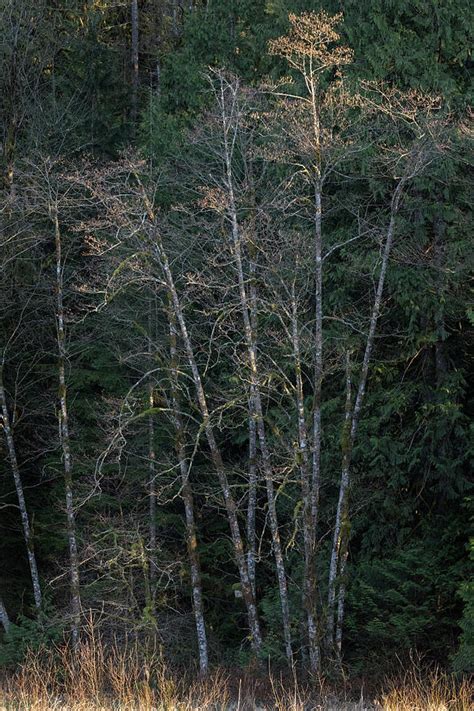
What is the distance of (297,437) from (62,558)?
7.15 m

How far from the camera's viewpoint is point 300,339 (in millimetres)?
14602

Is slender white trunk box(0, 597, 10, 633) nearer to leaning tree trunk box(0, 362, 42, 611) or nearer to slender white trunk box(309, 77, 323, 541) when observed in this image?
leaning tree trunk box(0, 362, 42, 611)

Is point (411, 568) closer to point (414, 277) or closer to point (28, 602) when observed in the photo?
point (414, 277)

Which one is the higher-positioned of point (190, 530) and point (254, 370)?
point (254, 370)

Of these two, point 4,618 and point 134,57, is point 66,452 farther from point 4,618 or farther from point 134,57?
point 134,57

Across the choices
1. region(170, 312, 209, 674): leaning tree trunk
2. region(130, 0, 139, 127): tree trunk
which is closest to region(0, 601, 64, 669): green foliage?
region(170, 312, 209, 674): leaning tree trunk

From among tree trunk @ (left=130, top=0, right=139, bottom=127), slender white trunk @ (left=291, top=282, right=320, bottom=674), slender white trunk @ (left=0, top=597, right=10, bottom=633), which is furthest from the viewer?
tree trunk @ (left=130, top=0, right=139, bottom=127)

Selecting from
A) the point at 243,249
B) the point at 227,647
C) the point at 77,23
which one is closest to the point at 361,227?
the point at 243,249

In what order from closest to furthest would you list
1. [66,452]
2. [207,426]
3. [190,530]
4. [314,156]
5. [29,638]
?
[314,156]
[207,426]
[190,530]
[29,638]
[66,452]

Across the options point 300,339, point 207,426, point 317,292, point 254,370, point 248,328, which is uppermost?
point 317,292

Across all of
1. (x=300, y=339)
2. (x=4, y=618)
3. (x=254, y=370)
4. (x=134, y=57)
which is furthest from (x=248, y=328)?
(x=134, y=57)

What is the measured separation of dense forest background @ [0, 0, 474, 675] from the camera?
1402 centimetres

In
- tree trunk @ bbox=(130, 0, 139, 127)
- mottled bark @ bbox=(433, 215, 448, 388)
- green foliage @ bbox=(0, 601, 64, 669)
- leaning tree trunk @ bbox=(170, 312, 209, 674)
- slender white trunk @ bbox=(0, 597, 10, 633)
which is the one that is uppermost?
mottled bark @ bbox=(433, 215, 448, 388)

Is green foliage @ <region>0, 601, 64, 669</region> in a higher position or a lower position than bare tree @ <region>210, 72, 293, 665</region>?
lower
